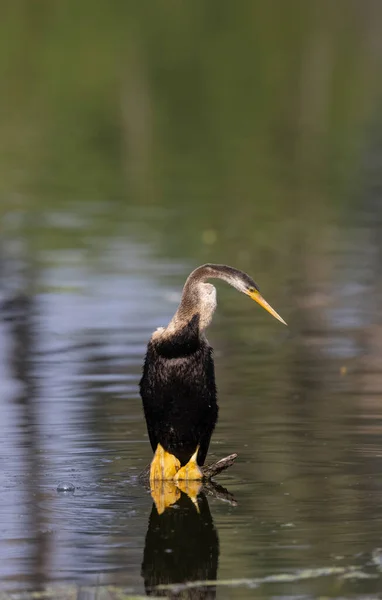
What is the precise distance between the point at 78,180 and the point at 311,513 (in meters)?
15.0

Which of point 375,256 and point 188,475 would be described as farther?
point 375,256

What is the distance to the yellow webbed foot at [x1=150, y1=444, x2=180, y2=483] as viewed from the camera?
23.7 feet

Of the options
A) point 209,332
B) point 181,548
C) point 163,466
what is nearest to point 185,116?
point 209,332

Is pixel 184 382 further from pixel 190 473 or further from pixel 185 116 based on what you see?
pixel 185 116

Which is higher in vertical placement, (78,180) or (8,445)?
(8,445)

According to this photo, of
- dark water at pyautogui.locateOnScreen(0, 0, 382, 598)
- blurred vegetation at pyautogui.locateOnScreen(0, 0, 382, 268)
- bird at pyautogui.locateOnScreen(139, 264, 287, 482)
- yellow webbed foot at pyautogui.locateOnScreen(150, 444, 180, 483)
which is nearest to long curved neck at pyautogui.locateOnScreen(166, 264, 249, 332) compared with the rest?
bird at pyautogui.locateOnScreen(139, 264, 287, 482)

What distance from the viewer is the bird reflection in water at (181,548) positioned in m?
5.69

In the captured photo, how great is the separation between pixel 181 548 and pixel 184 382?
121 centimetres

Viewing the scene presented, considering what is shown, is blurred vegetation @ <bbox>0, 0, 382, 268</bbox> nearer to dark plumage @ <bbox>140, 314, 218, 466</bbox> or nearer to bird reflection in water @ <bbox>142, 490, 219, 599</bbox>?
dark plumage @ <bbox>140, 314, 218, 466</bbox>

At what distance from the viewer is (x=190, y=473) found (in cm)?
734

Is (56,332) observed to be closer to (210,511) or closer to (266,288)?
(266,288)

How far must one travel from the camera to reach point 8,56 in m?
38.9

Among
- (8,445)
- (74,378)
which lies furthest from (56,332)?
(8,445)

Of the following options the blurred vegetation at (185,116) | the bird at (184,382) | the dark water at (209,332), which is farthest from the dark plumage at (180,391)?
the blurred vegetation at (185,116)
